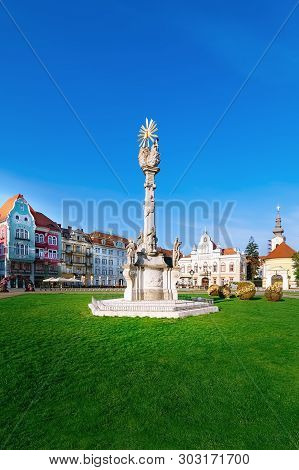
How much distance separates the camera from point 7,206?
196 ft

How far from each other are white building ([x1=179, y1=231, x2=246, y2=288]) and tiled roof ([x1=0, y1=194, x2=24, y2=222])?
40.2 metres

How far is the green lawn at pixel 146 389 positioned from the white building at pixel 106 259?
6519 cm

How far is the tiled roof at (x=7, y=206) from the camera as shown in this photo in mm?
57500

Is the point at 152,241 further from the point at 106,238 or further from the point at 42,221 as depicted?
the point at 106,238

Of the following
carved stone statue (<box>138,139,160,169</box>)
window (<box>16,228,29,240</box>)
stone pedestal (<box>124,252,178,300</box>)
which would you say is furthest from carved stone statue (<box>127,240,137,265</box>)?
window (<box>16,228,29,240</box>)

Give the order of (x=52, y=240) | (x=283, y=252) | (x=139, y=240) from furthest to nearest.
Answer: (x=283, y=252)
(x=52, y=240)
(x=139, y=240)

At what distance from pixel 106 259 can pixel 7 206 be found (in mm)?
27722

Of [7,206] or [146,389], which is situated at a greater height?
[7,206]

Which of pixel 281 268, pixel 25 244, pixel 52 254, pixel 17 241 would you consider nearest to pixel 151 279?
pixel 17 241

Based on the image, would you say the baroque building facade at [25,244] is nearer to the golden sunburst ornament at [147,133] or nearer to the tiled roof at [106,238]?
the tiled roof at [106,238]

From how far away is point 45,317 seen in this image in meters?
15.5

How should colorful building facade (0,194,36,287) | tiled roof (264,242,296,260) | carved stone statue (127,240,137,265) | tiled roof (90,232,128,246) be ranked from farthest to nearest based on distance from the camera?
1. tiled roof (90,232,128,246)
2. tiled roof (264,242,296,260)
3. colorful building facade (0,194,36,287)
4. carved stone statue (127,240,137,265)

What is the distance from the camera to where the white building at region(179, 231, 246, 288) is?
268 feet

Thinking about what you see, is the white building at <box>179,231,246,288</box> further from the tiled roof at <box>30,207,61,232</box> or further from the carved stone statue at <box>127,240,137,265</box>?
the carved stone statue at <box>127,240,137,265</box>
